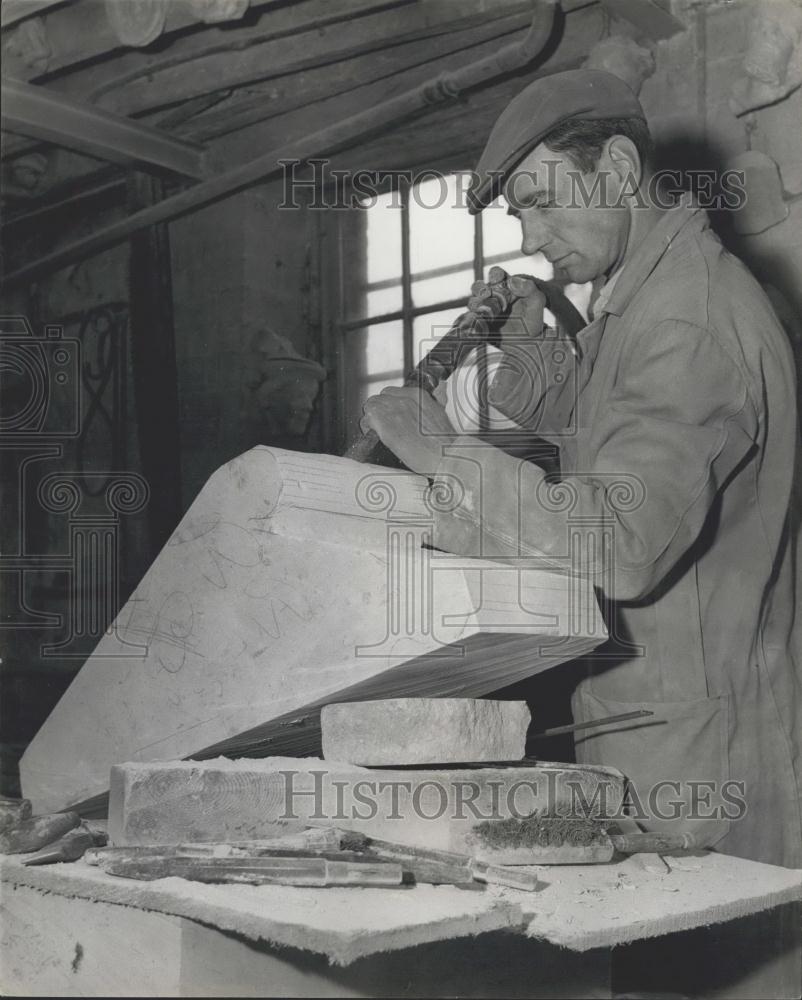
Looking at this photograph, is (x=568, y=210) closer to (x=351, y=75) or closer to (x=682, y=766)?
(x=682, y=766)

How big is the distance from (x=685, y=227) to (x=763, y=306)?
0.76ft

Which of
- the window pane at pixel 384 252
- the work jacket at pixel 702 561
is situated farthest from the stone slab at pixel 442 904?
the window pane at pixel 384 252

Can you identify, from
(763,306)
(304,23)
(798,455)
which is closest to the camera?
(763,306)

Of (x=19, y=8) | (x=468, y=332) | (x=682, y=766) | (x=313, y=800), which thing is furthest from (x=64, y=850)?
(x=19, y=8)

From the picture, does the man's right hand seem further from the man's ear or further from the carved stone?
the carved stone

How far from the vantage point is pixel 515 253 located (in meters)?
4.92

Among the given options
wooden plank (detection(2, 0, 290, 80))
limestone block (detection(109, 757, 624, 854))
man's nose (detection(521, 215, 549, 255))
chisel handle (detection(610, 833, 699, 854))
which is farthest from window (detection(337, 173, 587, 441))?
limestone block (detection(109, 757, 624, 854))

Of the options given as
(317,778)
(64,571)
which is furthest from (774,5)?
(64,571)

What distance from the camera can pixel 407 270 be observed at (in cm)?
535

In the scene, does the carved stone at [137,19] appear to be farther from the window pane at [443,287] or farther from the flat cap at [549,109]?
the flat cap at [549,109]

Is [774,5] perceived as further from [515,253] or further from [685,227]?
[685,227]

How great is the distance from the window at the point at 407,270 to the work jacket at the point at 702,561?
7.76ft

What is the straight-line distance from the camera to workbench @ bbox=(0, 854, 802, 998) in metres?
1.51

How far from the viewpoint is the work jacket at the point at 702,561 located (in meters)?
2.11
